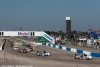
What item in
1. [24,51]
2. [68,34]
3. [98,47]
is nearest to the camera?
[24,51]

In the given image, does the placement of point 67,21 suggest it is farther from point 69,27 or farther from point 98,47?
point 98,47

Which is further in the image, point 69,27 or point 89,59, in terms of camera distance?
point 69,27

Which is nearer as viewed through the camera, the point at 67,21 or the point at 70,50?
the point at 70,50

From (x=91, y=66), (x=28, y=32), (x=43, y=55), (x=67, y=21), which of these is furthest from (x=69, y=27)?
(x=91, y=66)

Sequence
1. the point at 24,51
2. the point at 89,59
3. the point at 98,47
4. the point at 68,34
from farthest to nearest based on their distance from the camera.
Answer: the point at 68,34
the point at 98,47
the point at 24,51
the point at 89,59

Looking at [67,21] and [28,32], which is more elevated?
[67,21]

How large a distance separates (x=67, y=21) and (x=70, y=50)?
7054cm

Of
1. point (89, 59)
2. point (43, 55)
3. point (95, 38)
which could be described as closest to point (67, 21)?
point (95, 38)

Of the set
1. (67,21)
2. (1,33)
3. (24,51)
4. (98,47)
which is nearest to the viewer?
(24,51)

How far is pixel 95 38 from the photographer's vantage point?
9456 cm

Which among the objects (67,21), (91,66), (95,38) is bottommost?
(91,66)

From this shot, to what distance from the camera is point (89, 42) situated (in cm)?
9219

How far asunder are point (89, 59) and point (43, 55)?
13804 millimetres

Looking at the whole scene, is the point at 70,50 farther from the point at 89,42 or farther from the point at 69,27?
the point at 69,27
